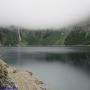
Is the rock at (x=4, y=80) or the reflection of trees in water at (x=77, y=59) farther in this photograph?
the reflection of trees in water at (x=77, y=59)

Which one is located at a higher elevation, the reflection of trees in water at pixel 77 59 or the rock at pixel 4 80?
the rock at pixel 4 80

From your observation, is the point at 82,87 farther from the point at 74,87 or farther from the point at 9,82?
the point at 9,82

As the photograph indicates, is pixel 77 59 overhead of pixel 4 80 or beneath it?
beneath

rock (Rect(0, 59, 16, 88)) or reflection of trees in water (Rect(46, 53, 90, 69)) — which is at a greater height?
rock (Rect(0, 59, 16, 88))

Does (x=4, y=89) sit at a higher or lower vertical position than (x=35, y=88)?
higher

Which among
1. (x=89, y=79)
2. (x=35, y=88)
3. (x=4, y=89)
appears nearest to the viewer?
(x=4, y=89)

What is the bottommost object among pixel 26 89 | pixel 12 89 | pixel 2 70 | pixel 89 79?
pixel 89 79

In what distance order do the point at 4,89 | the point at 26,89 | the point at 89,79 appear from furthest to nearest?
the point at 89,79, the point at 26,89, the point at 4,89

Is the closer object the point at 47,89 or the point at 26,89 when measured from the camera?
the point at 26,89

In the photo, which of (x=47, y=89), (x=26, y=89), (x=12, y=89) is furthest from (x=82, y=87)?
(x=12, y=89)

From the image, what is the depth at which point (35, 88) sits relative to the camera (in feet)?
169

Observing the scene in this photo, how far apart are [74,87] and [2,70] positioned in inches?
2031

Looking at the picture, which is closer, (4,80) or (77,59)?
(4,80)

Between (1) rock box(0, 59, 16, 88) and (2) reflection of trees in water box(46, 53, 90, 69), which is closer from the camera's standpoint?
(1) rock box(0, 59, 16, 88)
